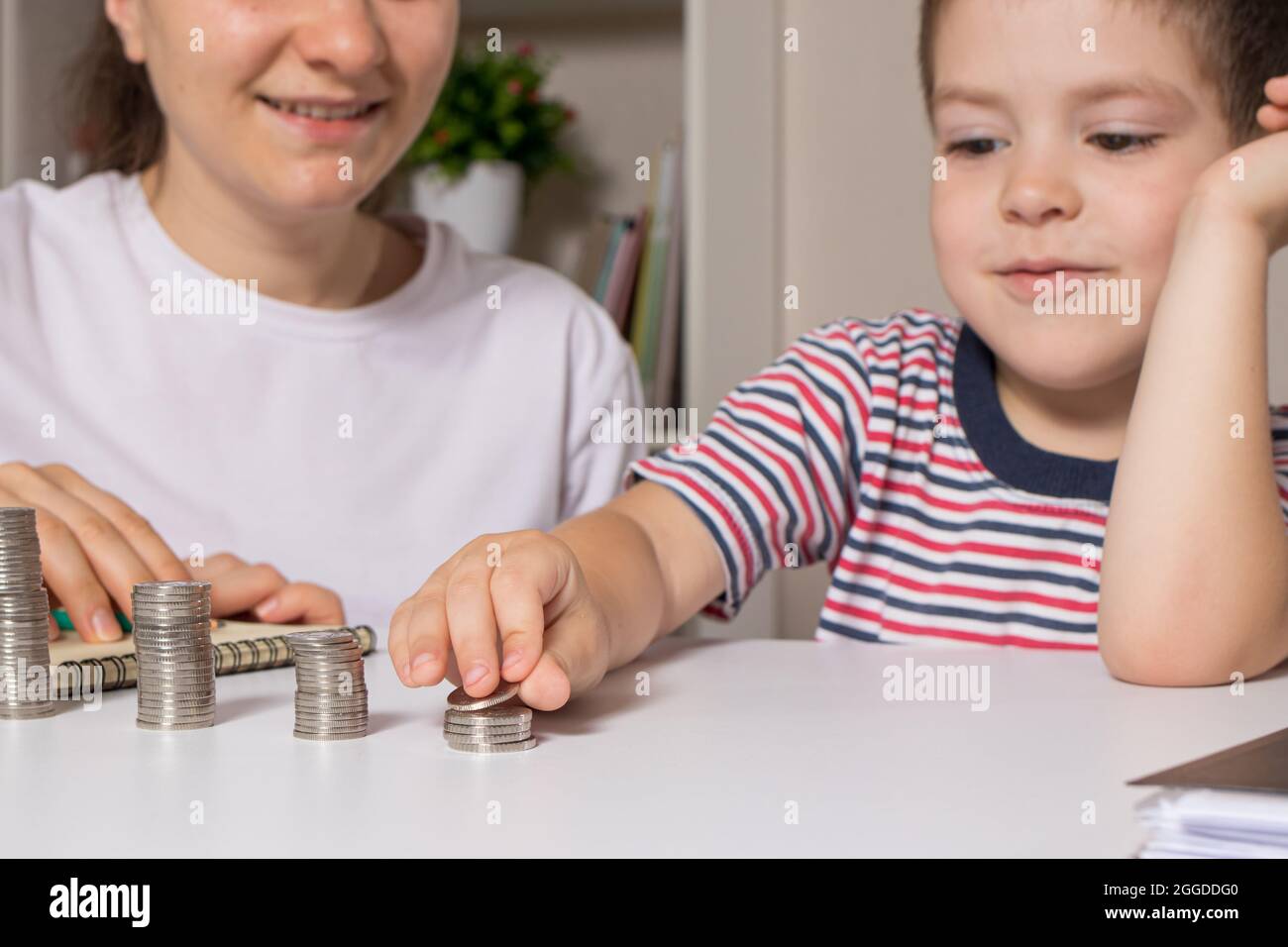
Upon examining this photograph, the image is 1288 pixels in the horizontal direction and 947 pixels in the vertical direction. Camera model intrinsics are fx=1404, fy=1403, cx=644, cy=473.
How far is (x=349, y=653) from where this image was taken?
70 centimetres

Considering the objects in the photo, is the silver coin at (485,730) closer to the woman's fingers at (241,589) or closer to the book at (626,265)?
the woman's fingers at (241,589)

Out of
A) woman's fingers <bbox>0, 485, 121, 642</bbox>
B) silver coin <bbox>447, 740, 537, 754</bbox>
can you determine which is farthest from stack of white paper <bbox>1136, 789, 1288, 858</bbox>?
woman's fingers <bbox>0, 485, 121, 642</bbox>

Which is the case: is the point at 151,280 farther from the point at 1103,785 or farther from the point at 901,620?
the point at 1103,785

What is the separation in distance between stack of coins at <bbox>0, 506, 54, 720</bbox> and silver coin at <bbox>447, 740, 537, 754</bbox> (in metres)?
0.25

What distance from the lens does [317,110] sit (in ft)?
4.49

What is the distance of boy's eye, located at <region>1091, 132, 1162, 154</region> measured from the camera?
43.0 inches

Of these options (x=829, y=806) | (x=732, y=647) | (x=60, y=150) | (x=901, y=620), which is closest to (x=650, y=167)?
(x=60, y=150)

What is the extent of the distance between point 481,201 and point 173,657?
1643 mm

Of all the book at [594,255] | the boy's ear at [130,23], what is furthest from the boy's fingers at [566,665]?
the book at [594,255]

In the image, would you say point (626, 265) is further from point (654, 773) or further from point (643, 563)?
point (654, 773)

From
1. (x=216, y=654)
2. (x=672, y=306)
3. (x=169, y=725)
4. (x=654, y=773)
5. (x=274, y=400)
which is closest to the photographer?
(x=654, y=773)

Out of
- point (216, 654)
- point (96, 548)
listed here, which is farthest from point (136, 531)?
point (216, 654)

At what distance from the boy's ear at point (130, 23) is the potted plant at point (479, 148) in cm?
80

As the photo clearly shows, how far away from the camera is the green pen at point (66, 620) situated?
3.17 feet
